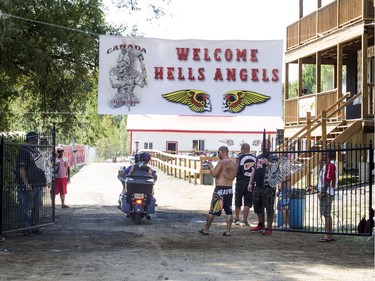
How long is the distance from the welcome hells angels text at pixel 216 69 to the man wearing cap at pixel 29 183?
2.65 meters

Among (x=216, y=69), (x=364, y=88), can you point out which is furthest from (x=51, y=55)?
(x=364, y=88)

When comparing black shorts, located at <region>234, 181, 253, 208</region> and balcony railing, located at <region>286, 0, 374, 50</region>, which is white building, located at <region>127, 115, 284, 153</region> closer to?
balcony railing, located at <region>286, 0, 374, 50</region>

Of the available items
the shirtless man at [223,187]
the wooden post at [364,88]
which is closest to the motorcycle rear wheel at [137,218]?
the shirtless man at [223,187]

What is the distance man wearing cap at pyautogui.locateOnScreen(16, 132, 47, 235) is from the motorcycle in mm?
2215

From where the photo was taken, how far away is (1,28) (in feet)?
44.8

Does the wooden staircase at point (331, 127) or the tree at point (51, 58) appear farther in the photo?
the wooden staircase at point (331, 127)

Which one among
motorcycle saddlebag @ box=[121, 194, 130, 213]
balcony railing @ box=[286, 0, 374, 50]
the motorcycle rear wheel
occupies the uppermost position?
balcony railing @ box=[286, 0, 374, 50]

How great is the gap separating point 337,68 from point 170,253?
14.0 m

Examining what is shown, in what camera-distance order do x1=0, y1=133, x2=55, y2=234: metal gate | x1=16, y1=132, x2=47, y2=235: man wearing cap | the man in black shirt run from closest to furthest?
x1=0, y1=133, x2=55, y2=234: metal gate → x1=16, y1=132, x2=47, y2=235: man wearing cap → the man in black shirt

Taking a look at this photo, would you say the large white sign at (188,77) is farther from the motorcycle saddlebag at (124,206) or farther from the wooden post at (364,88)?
the wooden post at (364,88)

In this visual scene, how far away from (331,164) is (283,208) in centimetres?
160

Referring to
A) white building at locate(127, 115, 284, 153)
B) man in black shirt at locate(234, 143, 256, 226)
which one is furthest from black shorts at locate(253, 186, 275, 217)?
white building at locate(127, 115, 284, 153)

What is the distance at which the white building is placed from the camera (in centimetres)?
6003

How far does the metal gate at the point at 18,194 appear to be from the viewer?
12219 millimetres
